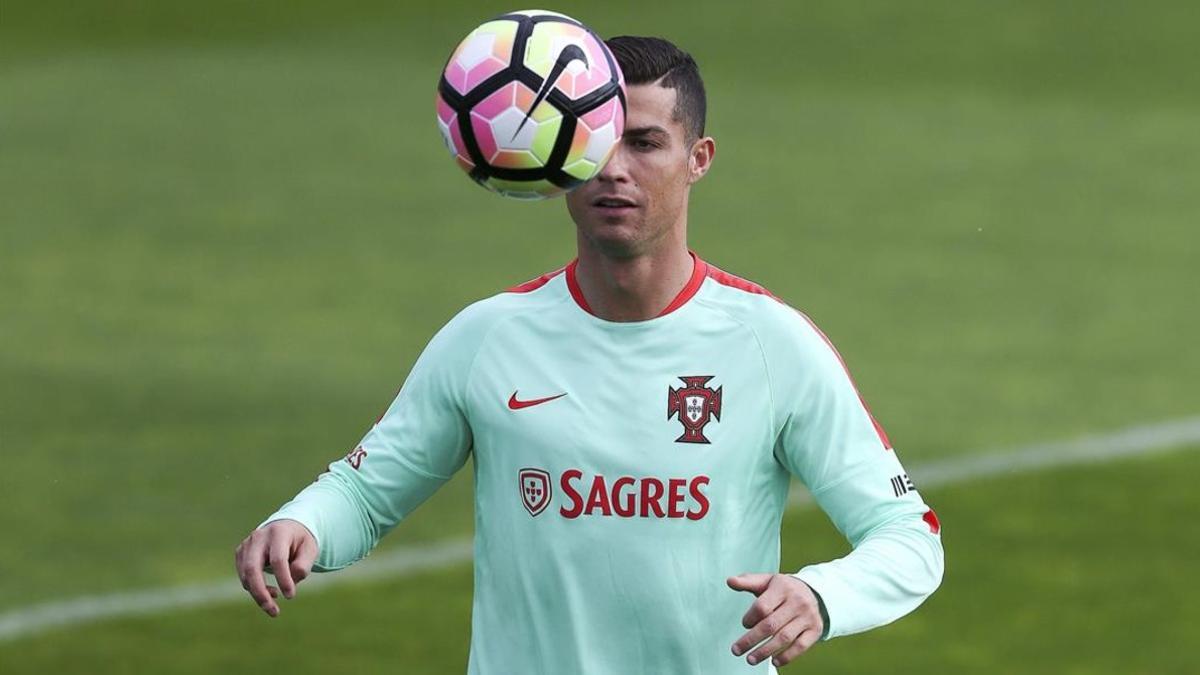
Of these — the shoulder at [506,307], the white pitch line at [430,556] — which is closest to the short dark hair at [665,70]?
the shoulder at [506,307]

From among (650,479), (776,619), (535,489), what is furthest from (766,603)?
(535,489)

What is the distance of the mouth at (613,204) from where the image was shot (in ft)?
19.1

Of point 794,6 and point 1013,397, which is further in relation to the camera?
point 794,6

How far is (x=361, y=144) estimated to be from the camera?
2266 cm

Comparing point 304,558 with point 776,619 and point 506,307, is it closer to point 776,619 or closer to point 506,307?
point 506,307

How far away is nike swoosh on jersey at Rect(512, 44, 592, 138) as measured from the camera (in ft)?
18.8

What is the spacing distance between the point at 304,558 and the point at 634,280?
43.8 inches

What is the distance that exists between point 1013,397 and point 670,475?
10.2 m

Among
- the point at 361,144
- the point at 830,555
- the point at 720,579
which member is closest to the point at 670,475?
the point at 720,579

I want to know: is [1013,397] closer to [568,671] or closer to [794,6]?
[568,671]

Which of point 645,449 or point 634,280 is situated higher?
point 634,280

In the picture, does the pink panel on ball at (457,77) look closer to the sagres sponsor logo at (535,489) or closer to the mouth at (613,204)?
the mouth at (613,204)

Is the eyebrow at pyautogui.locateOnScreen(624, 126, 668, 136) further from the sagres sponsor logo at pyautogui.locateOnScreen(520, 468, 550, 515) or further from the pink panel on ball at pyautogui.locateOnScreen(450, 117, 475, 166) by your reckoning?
the sagres sponsor logo at pyautogui.locateOnScreen(520, 468, 550, 515)

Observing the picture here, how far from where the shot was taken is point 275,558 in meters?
5.67
